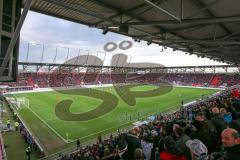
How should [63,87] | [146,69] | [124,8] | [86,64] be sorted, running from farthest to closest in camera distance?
[146,69]
[86,64]
[63,87]
[124,8]

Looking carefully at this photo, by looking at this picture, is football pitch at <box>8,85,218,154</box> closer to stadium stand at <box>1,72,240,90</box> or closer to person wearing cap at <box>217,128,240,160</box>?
person wearing cap at <box>217,128,240,160</box>

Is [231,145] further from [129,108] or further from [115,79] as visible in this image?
[115,79]

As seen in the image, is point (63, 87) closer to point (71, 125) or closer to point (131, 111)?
point (131, 111)

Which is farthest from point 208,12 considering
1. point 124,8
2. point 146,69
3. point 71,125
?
point 146,69

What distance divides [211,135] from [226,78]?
66.9 meters

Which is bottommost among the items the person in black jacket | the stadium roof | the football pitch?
the football pitch

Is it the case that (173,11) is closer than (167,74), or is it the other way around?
(173,11)

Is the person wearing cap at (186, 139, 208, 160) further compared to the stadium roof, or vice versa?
the stadium roof

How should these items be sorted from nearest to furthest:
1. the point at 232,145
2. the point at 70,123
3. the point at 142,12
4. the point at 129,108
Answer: the point at 232,145 < the point at 142,12 < the point at 70,123 < the point at 129,108

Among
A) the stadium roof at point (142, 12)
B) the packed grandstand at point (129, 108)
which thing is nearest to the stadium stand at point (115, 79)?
the packed grandstand at point (129, 108)

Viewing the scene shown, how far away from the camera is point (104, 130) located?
20578 millimetres

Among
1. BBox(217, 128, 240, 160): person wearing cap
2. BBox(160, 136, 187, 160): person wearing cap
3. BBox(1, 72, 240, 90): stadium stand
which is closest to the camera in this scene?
BBox(217, 128, 240, 160): person wearing cap

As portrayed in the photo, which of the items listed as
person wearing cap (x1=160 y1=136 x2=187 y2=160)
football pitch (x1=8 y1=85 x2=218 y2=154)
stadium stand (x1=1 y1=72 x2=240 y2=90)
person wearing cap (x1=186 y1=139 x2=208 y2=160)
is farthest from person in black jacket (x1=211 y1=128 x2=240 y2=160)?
stadium stand (x1=1 y1=72 x2=240 y2=90)

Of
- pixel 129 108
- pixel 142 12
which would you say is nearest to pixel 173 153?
pixel 142 12
